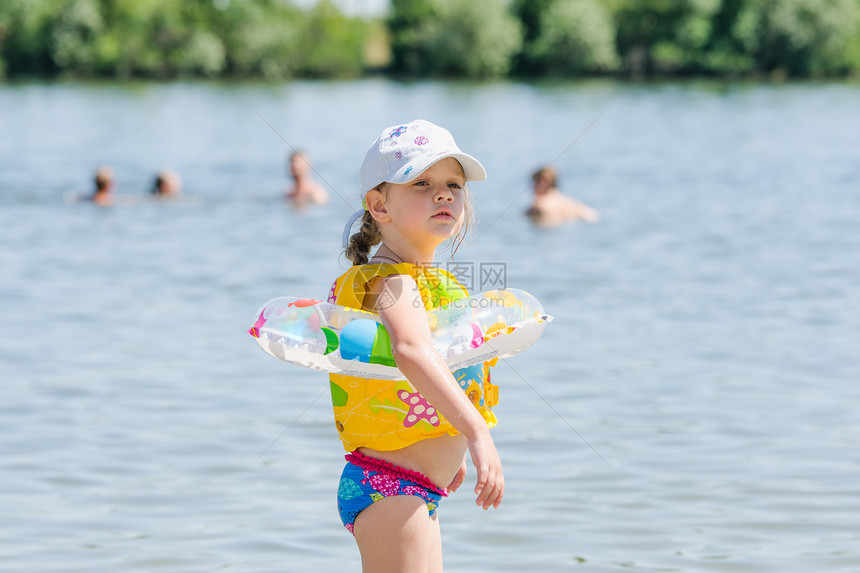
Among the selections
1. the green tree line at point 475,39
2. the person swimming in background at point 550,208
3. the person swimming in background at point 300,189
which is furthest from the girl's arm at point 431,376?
the green tree line at point 475,39

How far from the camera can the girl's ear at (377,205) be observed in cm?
282

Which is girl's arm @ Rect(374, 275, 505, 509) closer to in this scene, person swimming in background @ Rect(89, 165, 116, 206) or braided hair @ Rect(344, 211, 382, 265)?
braided hair @ Rect(344, 211, 382, 265)

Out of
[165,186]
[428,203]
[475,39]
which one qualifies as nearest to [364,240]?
[428,203]

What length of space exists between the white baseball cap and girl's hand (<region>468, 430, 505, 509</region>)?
2.20 ft

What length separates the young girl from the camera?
2740 mm

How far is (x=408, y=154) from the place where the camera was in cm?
274

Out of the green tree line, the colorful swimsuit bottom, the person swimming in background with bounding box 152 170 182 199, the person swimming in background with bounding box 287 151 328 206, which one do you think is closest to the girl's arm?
the colorful swimsuit bottom

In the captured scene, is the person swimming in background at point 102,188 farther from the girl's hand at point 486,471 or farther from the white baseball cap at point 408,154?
the girl's hand at point 486,471

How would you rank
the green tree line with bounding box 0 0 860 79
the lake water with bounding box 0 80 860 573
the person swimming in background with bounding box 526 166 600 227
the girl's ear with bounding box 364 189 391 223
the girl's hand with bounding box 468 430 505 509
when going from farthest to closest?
the green tree line with bounding box 0 0 860 79 < the person swimming in background with bounding box 526 166 600 227 < the lake water with bounding box 0 80 860 573 < the girl's ear with bounding box 364 189 391 223 < the girl's hand with bounding box 468 430 505 509

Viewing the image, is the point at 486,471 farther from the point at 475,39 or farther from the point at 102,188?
the point at 475,39

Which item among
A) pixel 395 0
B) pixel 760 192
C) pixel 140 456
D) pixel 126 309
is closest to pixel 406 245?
pixel 140 456

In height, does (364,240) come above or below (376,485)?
above

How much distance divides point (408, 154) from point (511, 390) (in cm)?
386

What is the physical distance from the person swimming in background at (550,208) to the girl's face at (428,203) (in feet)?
35.1
